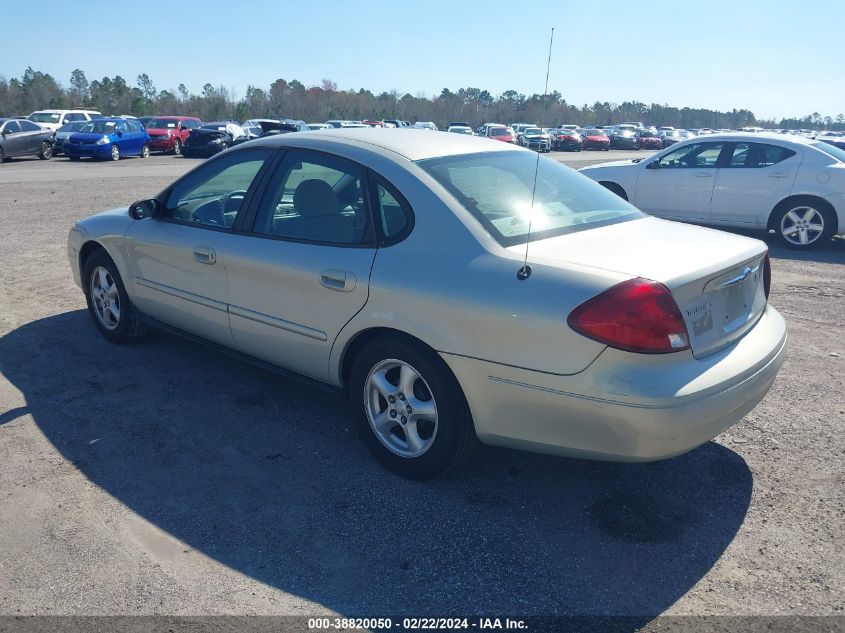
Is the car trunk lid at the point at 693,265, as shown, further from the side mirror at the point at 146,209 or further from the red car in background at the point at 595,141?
the red car in background at the point at 595,141

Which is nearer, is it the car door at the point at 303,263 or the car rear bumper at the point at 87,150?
the car door at the point at 303,263

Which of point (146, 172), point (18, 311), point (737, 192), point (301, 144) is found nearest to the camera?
point (301, 144)

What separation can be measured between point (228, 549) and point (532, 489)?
4.82 feet

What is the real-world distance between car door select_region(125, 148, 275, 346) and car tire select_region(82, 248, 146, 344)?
0.89 feet

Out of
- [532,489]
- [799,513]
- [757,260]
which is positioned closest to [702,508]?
[799,513]

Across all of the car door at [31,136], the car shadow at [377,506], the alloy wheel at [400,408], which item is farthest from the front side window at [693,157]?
the car door at [31,136]

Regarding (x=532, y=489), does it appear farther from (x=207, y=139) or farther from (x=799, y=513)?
(x=207, y=139)

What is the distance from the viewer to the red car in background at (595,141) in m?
46.4

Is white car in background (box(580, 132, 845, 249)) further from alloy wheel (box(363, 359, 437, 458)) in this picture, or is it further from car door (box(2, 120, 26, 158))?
car door (box(2, 120, 26, 158))

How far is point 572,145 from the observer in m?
44.5

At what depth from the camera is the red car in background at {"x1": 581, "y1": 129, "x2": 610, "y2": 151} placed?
152ft

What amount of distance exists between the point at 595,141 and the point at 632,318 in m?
46.6

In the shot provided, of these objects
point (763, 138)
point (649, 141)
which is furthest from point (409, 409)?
point (649, 141)

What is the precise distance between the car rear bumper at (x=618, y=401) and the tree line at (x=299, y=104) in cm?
5063
